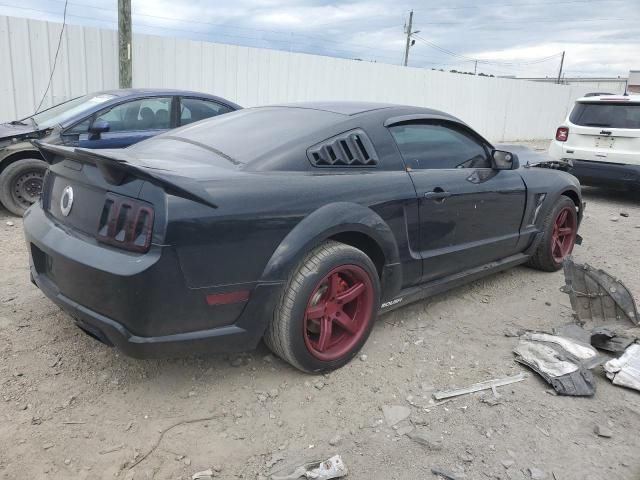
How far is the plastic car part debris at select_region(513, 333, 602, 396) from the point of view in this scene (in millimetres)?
2969

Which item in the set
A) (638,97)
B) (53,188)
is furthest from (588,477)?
(638,97)

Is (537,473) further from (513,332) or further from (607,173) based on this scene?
(607,173)

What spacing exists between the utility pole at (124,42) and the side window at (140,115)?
11.3ft

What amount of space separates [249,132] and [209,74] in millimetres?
8369

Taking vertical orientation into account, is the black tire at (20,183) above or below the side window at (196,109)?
below

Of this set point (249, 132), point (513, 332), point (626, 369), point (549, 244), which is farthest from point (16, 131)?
point (626, 369)

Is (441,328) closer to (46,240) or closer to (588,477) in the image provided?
(588,477)

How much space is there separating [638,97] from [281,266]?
303 inches

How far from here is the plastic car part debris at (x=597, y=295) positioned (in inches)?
142

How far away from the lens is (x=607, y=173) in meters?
8.06

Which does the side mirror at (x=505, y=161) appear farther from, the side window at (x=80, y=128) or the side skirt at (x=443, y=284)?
the side window at (x=80, y=128)

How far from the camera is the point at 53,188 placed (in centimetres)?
299

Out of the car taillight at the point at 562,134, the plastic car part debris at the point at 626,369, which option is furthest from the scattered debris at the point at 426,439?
the car taillight at the point at 562,134

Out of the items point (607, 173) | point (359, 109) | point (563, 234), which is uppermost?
point (359, 109)
